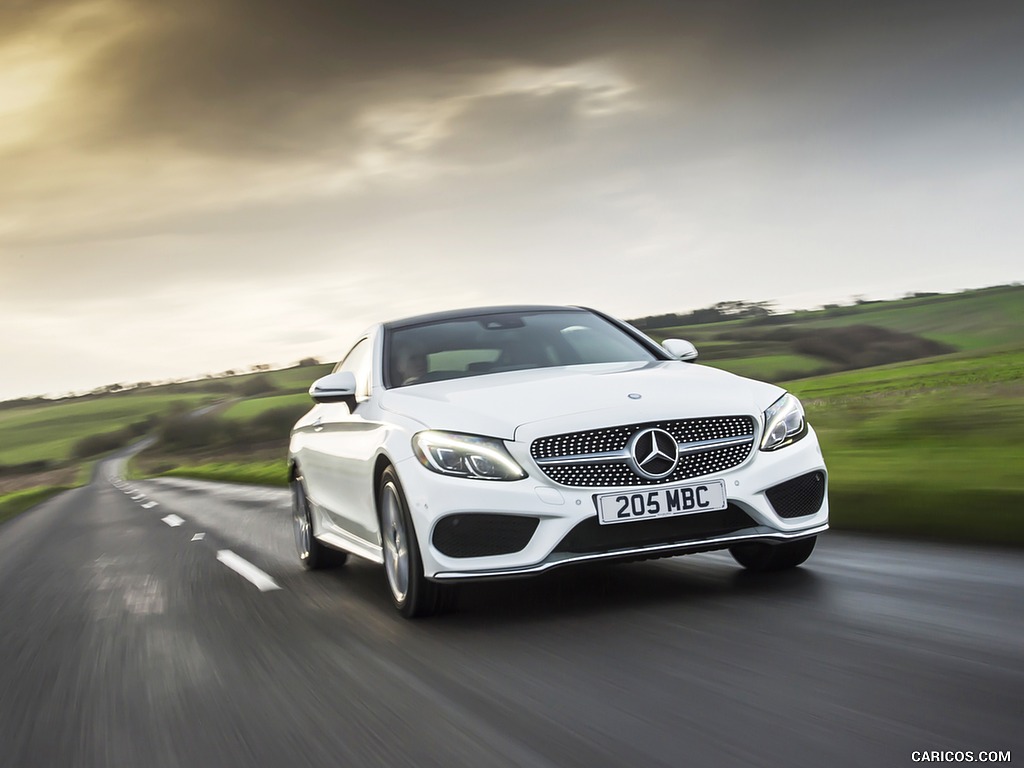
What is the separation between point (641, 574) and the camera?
6422mm

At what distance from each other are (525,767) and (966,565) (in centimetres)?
334

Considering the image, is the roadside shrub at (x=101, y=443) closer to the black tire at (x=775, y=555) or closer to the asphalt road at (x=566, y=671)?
the asphalt road at (x=566, y=671)

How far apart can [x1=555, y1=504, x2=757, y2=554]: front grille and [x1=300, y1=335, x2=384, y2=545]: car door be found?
129 cm

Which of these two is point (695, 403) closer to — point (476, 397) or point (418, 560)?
point (476, 397)

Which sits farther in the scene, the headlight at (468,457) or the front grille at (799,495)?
the front grille at (799,495)

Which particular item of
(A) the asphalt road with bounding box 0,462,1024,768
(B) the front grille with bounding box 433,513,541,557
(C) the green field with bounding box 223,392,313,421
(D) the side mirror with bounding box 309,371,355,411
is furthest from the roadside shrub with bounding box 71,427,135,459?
(B) the front grille with bounding box 433,513,541,557

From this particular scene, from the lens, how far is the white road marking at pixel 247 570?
7853 millimetres

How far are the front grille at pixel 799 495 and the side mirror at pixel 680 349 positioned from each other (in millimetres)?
1273

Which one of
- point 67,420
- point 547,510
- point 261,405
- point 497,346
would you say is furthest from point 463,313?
point 67,420

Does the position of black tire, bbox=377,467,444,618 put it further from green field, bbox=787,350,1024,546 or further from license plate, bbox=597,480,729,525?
green field, bbox=787,350,1024,546

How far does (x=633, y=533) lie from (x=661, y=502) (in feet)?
0.60

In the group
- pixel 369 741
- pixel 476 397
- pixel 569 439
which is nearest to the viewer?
pixel 369 741

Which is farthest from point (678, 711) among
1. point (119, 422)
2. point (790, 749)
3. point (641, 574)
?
point (119, 422)

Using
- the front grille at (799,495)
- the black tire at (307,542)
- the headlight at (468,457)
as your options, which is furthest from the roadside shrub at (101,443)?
the front grille at (799,495)
